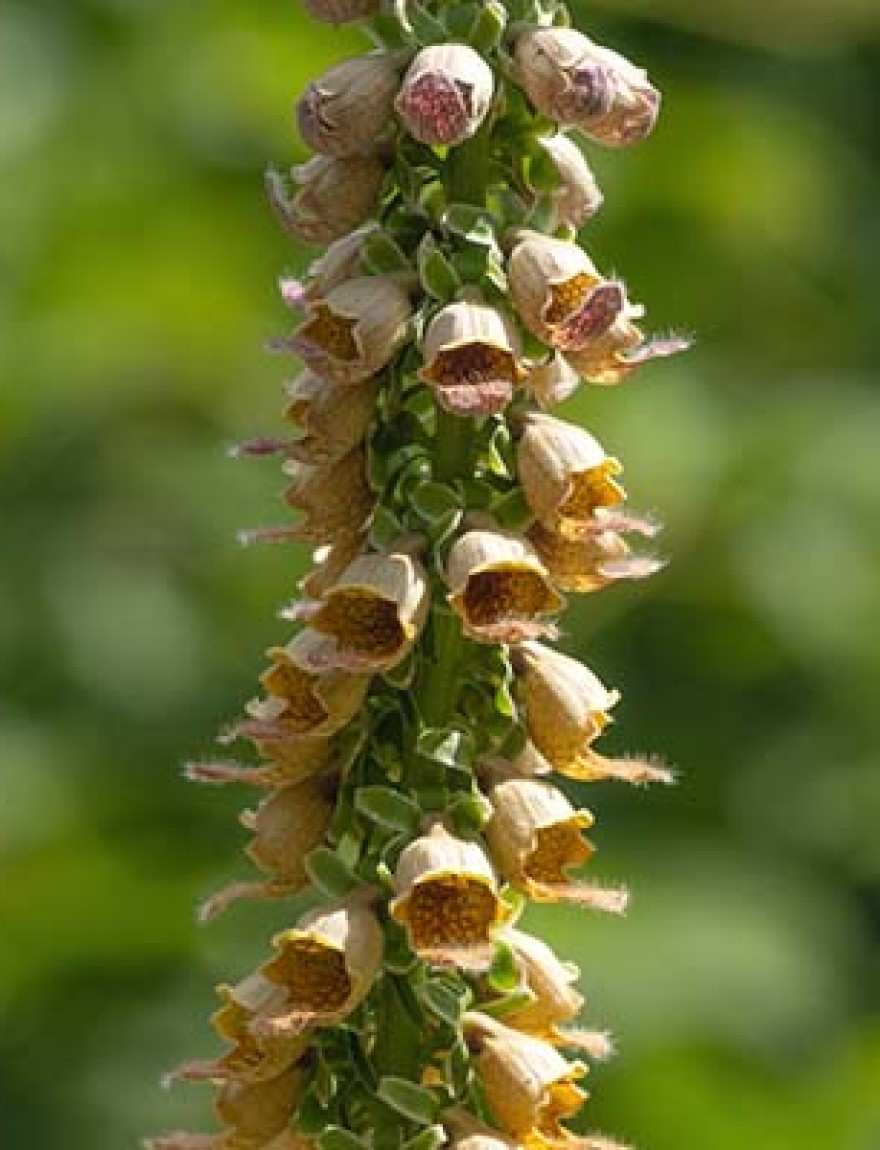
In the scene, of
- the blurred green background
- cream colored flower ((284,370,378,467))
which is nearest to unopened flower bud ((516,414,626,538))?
cream colored flower ((284,370,378,467))

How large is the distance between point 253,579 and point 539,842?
6.87 m

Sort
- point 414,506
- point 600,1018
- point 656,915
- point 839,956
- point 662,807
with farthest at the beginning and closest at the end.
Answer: point 662,807 → point 839,956 → point 656,915 → point 600,1018 → point 414,506

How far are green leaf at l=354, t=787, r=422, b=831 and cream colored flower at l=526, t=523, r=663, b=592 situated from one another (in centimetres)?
39

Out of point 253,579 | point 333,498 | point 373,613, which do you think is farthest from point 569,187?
point 253,579

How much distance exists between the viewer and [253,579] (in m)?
11.8

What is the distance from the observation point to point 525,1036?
4.96m

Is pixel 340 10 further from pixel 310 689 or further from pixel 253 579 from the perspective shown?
pixel 253 579

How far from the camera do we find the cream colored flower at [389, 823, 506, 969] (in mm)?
4746

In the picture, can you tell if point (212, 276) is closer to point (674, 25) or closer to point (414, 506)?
point (674, 25)

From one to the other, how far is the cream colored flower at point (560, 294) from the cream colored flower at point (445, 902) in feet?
2.41

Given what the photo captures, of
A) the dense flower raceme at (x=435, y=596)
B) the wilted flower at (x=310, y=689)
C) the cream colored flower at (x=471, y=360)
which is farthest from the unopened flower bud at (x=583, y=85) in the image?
the wilted flower at (x=310, y=689)

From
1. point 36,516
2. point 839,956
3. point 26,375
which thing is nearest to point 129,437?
point 36,516

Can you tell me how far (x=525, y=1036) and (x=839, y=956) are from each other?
6.26 m

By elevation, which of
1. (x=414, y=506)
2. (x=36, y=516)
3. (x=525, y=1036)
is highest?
(x=36, y=516)
